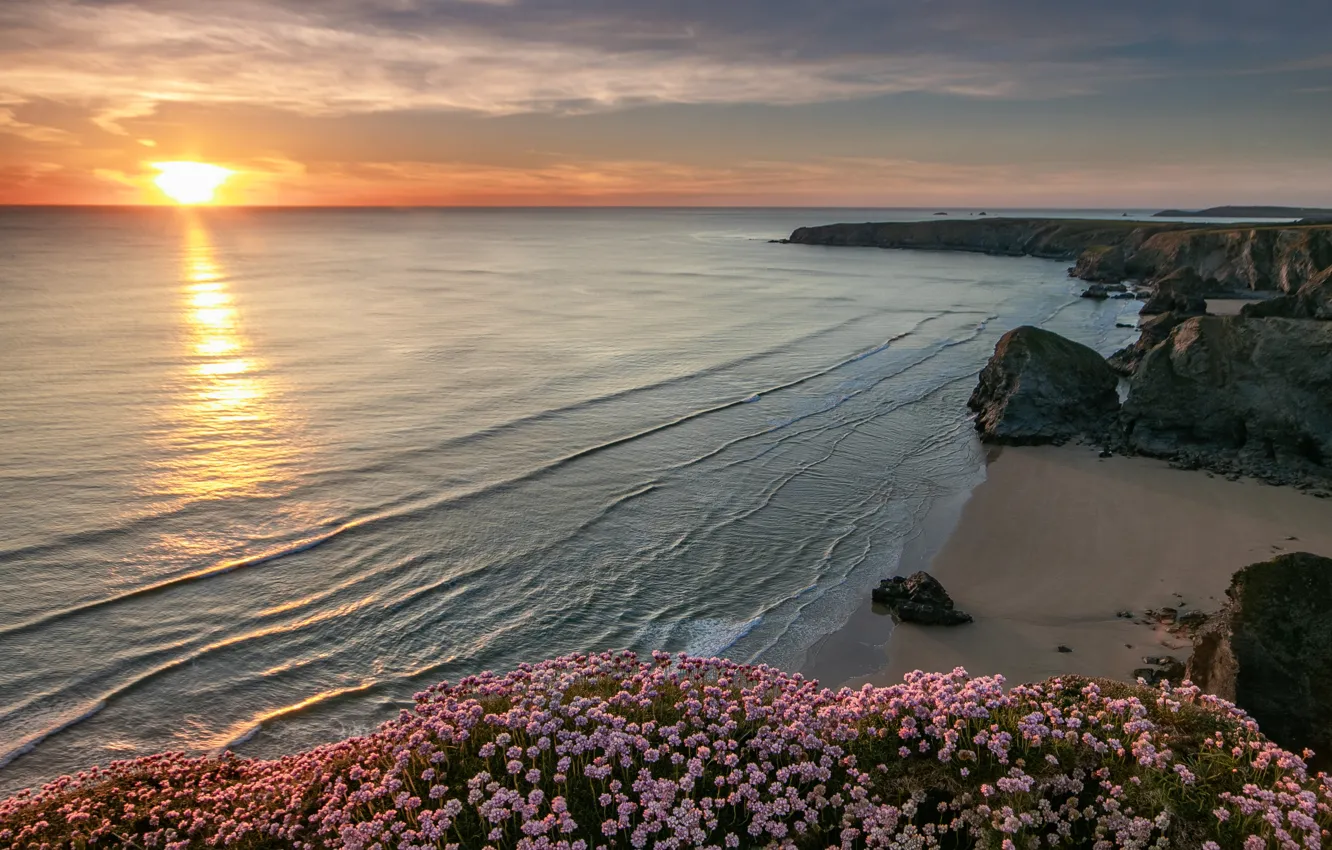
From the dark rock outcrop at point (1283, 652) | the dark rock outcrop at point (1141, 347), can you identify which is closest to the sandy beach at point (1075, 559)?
the dark rock outcrop at point (1283, 652)

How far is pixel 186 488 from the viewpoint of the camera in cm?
2219

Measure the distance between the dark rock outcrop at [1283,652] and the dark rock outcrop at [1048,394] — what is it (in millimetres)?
17565

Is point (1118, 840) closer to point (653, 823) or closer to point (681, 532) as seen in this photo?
point (653, 823)

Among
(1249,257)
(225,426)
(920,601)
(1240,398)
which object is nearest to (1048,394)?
(1240,398)

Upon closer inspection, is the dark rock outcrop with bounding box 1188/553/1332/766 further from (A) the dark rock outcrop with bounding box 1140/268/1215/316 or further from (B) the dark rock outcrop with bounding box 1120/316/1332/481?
(A) the dark rock outcrop with bounding box 1140/268/1215/316

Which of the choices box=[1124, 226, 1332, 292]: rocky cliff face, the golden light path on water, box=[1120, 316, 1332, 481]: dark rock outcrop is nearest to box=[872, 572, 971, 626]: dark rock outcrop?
box=[1120, 316, 1332, 481]: dark rock outcrop

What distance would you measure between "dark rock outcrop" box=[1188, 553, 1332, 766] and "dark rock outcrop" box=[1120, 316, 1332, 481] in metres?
15.1

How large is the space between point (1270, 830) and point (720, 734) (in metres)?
4.52

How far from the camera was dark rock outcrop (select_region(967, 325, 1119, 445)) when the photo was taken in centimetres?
2792

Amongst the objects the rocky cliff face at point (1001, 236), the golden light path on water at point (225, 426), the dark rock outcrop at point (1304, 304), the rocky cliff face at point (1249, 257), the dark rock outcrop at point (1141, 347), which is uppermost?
the rocky cliff face at point (1001, 236)

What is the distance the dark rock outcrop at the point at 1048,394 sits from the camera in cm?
2792

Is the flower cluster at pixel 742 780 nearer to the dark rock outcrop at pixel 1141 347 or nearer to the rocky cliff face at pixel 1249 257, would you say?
the dark rock outcrop at pixel 1141 347

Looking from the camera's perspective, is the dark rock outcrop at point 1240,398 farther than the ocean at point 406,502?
Yes

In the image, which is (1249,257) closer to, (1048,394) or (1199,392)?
(1048,394)
